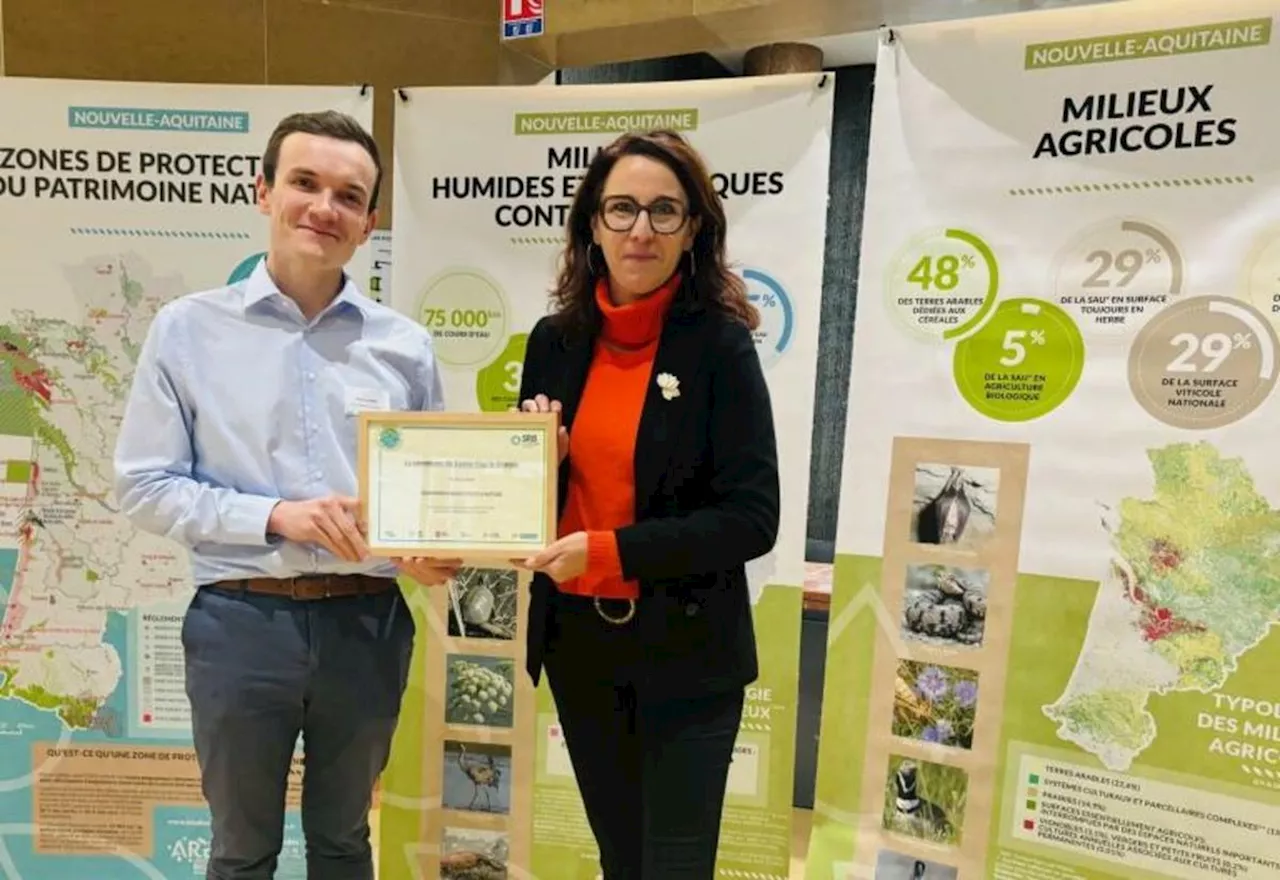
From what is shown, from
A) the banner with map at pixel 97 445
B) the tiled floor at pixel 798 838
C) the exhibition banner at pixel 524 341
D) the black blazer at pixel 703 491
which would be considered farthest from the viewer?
the tiled floor at pixel 798 838

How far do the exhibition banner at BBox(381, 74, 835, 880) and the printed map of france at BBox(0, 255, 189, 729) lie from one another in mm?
753

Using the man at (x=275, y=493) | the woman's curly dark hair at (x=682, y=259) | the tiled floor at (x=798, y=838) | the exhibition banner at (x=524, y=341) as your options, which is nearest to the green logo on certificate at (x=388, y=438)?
the man at (x=275, y=493)

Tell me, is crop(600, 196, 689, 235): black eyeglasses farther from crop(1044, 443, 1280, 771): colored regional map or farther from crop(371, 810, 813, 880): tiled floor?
crop(371, 810, 813, 880): tiled floor

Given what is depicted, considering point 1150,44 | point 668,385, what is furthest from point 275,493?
point 1150,44

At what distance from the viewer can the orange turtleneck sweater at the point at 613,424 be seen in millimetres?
1615

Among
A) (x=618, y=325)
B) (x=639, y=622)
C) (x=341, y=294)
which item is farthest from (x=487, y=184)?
(x=639, y=622)

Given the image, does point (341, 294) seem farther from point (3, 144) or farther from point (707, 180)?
A: point (3, 144)

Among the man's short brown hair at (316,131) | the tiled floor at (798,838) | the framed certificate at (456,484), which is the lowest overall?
the tiled floor at (798,838)

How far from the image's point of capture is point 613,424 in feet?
5.32

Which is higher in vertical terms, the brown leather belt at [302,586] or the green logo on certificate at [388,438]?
the green logo on certificate at [388,438]

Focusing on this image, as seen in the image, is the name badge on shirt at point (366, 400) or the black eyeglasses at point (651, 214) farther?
the name badge on shirt at point (366, 400)

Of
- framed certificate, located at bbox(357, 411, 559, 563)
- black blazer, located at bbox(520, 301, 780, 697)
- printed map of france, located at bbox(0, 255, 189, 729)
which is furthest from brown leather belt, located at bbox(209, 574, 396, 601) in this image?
printed map of france, located at bbox(0, 255, 189, 729)

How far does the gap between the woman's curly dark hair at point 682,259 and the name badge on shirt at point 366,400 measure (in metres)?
0.37

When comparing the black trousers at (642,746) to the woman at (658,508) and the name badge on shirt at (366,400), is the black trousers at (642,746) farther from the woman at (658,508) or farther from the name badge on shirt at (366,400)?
the name badge on shirt at (366,400)
